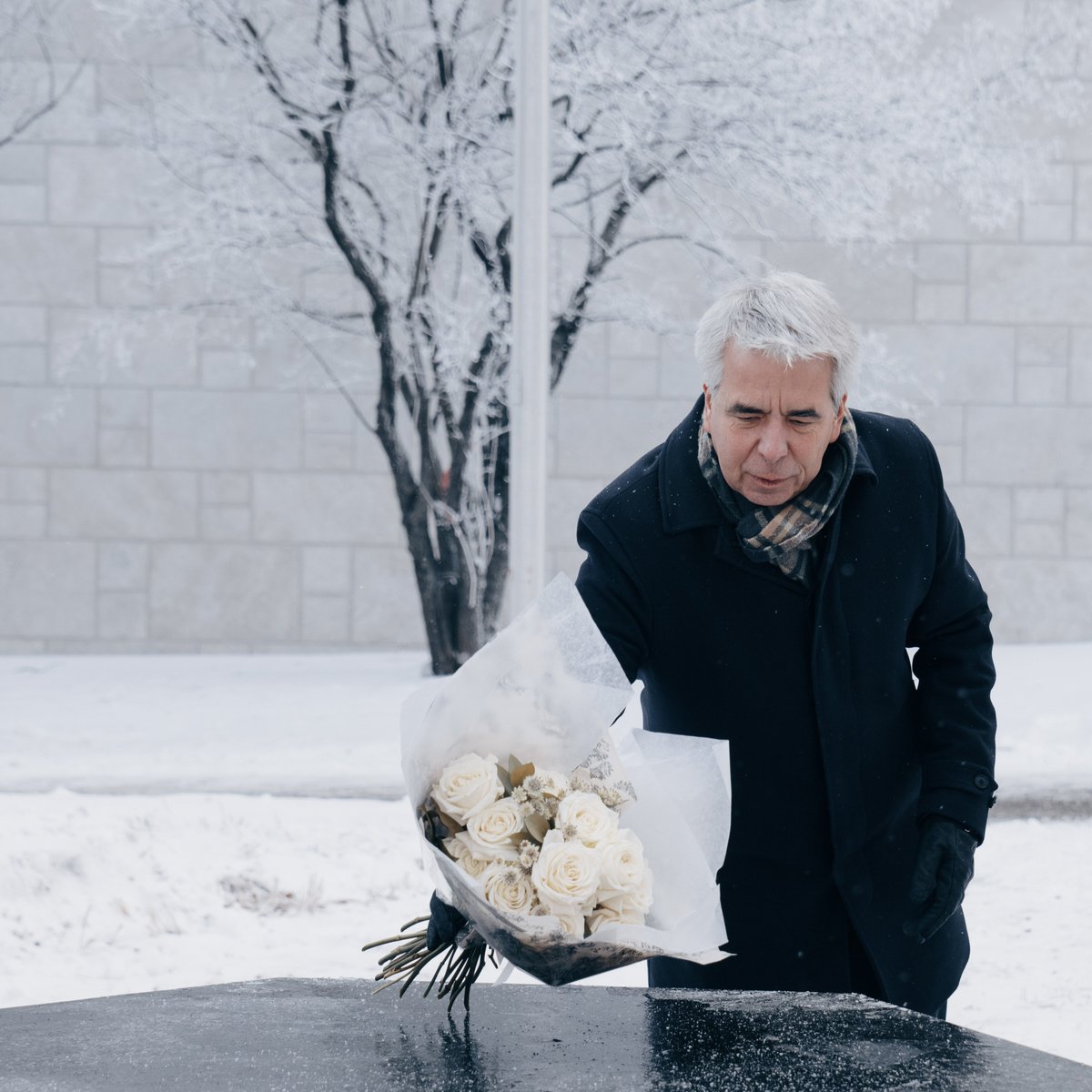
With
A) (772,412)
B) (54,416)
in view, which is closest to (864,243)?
(54,416)

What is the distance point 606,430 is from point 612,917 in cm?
903

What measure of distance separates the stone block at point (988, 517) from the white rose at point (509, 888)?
9.48 metres

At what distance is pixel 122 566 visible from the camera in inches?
412

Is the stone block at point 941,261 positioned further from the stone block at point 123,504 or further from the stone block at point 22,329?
the stone block at point 22,329

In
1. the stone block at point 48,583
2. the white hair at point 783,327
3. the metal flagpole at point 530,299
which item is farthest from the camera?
the stone block at point 48,583

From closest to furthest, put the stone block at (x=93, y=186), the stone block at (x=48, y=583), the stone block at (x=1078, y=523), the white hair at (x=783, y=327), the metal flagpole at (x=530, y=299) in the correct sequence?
the white hair at (x=783, y=327) → the metal flagpole at (x=530, y=299) → the stone block at (x=93, y=186) → the stone block at (x=48, y=583) → the stone block at (x=1078, y=523)

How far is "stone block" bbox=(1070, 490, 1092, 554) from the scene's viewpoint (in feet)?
34.7

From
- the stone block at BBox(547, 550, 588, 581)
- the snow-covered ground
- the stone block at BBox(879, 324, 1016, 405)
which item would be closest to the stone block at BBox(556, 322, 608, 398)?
the stone block at BBox(547, 550, 588, 581)

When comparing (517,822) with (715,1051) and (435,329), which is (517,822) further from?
(435,329)

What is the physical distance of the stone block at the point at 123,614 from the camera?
10469 millimetres

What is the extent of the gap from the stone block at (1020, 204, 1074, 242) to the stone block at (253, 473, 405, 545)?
192 inches

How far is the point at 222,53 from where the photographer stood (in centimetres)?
1006

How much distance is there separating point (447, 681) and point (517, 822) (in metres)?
0.17

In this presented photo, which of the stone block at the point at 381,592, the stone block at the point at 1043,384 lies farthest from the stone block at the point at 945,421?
the stone block at the point at 381,592
